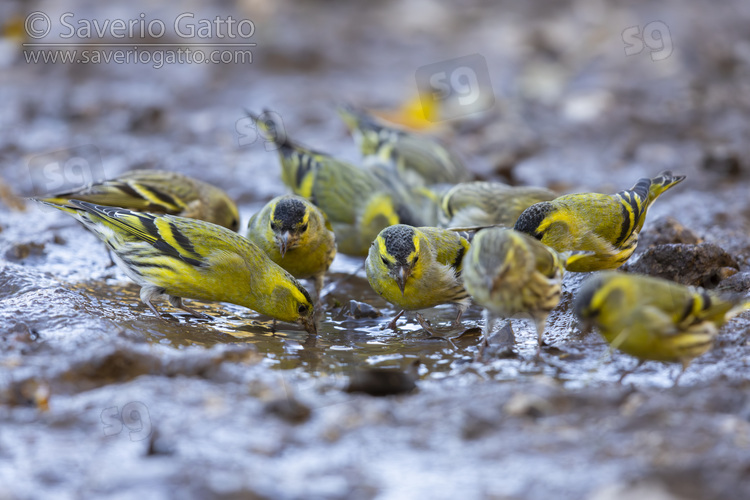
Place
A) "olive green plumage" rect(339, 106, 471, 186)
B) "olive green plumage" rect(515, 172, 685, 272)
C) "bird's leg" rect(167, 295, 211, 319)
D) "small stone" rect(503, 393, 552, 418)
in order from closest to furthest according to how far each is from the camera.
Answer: "small stone" rect(503, 393, 552, 418) → "olive green plumage" rect(515, 172, 685, 272) → "bird's leg" rect(167, 295, 211, 319) → "olive green plumage" rect(339, 106, 471, 186)

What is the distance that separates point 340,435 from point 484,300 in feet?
4.38

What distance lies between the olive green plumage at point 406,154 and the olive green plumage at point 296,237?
2.04 metres

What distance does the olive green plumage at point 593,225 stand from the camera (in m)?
5.22

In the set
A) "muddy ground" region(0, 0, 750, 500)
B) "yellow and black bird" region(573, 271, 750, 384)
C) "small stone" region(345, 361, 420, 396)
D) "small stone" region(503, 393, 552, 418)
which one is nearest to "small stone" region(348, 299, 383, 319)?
"muddy ground" region(0, 0, 750, 500)

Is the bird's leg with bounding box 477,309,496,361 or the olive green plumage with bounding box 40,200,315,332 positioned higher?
the olive green plumage with bounding box 40,200,315,332

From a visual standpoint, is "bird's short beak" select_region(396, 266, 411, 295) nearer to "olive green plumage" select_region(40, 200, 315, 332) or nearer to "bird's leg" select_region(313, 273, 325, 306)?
"olive green plumage" select_region(40, 200, 315, 332)

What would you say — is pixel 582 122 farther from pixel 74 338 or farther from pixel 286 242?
pixel 74 338

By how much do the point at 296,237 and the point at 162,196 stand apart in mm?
1608

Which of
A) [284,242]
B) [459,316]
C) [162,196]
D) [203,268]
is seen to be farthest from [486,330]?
[162,196]

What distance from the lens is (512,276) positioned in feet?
13.7

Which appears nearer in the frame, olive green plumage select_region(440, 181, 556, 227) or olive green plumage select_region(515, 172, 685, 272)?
olive green plumage select_region(515, 172, 685, 272)

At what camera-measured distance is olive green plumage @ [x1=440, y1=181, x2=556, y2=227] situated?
6.20 m

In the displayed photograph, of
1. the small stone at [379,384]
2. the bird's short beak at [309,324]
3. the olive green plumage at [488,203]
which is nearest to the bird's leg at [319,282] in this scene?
the bird's short beak at [309,324]

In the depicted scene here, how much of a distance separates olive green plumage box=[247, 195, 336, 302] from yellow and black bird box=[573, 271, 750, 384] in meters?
2.27
